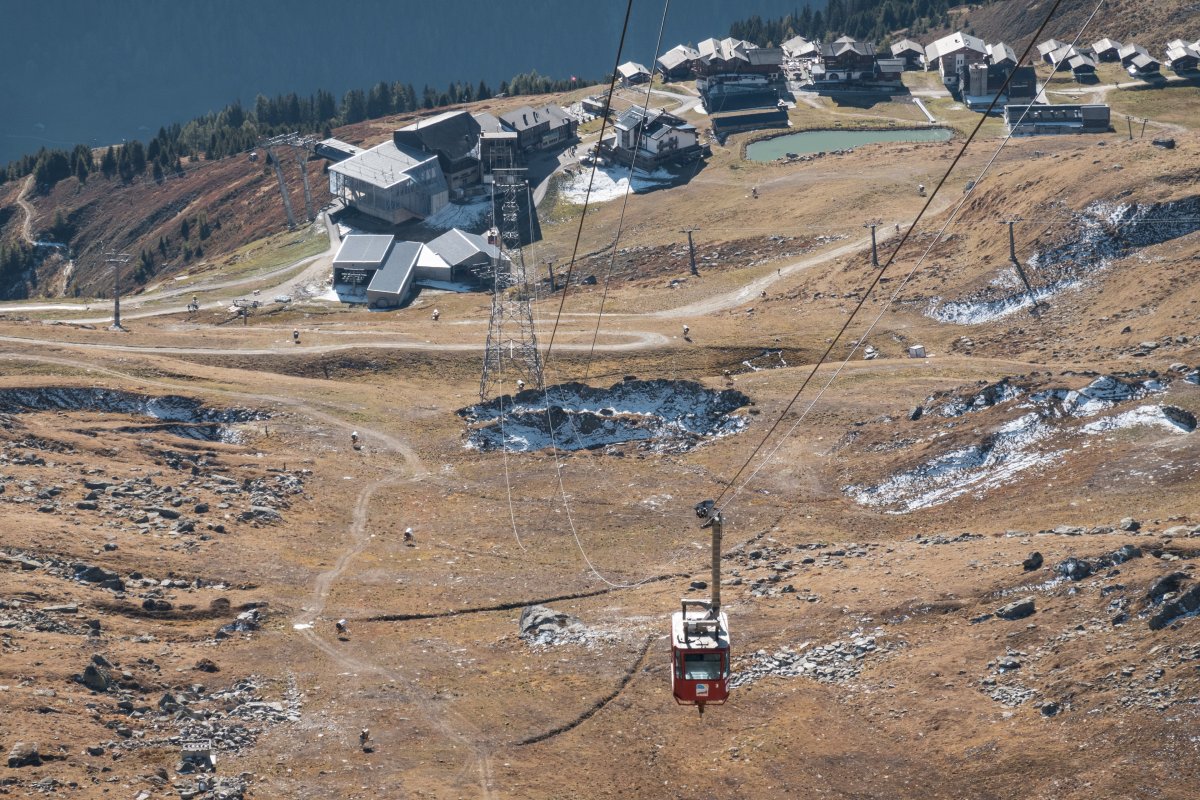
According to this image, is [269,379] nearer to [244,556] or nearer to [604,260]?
[244,556]

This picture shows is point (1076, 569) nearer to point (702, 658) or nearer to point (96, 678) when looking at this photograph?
point (702, 658)

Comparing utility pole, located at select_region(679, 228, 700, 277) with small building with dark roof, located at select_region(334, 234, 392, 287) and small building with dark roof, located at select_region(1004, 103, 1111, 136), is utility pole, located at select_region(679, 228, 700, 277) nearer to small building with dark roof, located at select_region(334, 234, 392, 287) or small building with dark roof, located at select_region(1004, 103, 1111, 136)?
small building with dark roof, located at select_region(334, 234, 392, 287)

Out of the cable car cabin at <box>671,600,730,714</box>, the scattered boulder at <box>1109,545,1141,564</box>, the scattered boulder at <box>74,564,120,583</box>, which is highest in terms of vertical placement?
the cable car cabin at <box>671,600,730,714</box>

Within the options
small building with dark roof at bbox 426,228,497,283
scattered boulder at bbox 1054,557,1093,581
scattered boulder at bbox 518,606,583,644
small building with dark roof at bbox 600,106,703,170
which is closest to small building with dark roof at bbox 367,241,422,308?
small building with dark roof at bbox 426,228,497,283

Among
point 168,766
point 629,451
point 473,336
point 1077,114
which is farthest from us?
point 1077,114

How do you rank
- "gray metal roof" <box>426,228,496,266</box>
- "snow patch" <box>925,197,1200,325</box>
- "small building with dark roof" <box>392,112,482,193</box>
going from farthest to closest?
"small building with dark roof" <box>392,112,482,193</box> → "gray metal roof" <box>426,228,496,266</box> → "snow patch" <box>925,197,1200,325</box>

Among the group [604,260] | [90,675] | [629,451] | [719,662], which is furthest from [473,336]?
[719,662]

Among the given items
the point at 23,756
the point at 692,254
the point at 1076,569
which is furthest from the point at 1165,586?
the point at 692,254
